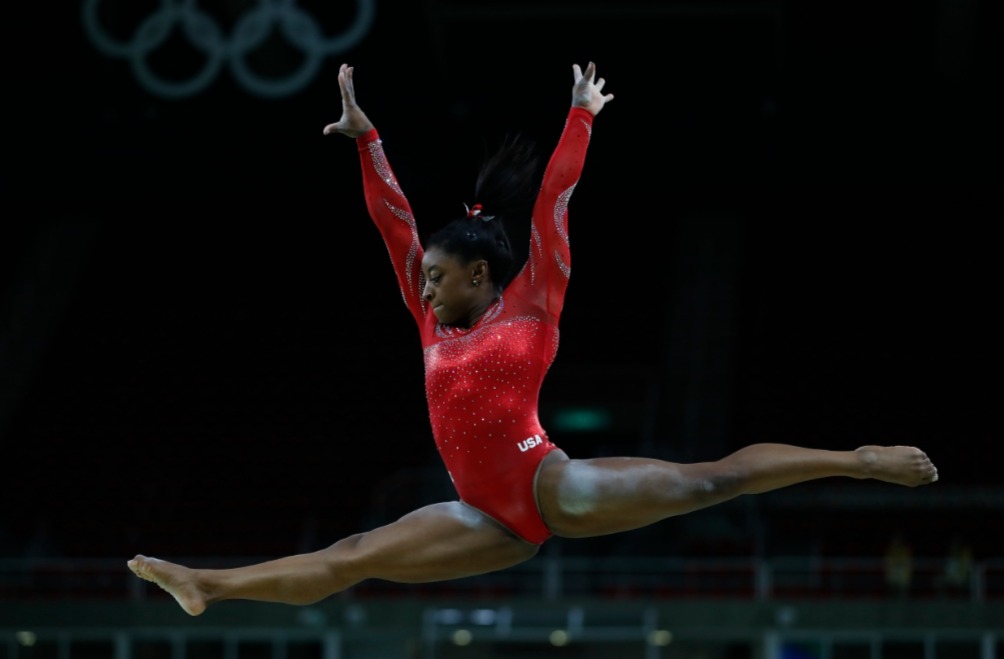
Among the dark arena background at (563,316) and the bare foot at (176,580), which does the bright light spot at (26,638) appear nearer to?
the dark arena background at (563,316)

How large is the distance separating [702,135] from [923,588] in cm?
537

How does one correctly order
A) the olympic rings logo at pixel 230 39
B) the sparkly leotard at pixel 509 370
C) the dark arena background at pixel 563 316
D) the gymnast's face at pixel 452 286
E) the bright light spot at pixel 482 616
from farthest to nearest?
the olympic rings logo at pixel 230 39 → the dark arena background at pixel 563 316 → the bright light spot at pixel 482 616 → the gymnast's face at pixel 452 286 → the sparkly leotard at pixel 509 370

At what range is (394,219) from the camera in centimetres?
530

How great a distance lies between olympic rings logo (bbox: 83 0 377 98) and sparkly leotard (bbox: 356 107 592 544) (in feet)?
34.0

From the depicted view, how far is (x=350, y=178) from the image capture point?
1756 centimetres


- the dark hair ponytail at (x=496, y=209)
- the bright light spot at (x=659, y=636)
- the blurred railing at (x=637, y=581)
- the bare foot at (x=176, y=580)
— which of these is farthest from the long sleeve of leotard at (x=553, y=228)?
the bright light spot at (x=659, y=636)

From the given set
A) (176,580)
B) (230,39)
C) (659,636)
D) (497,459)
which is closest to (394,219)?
(497,459)

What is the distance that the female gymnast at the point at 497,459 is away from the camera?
4598mm

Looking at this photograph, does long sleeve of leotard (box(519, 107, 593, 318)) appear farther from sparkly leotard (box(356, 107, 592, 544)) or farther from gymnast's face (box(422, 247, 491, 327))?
gymnast's face (box(422, 247, 491, 327))

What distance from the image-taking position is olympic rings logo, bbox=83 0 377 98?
15109 mm

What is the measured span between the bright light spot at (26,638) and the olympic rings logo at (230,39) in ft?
18.3

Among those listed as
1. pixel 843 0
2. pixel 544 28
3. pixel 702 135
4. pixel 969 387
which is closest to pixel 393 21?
pixel 544 28

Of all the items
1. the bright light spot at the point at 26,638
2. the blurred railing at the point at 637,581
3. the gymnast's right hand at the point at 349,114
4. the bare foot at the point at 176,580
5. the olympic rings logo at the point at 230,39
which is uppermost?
the olympic rings logo at the point at 230,39

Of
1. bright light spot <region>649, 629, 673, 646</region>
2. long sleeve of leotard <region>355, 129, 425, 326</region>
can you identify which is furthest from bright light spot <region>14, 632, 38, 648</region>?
long sleeve of leotard <region>355, 129, 425, 326</region>
